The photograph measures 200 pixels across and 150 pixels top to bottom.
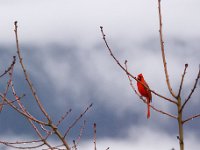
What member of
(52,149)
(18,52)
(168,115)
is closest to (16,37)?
(18,52)

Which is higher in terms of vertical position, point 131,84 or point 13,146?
point 131,84

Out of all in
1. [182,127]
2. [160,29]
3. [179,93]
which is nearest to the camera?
[182,127]

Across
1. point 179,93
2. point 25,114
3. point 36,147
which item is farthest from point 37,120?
point 179,93

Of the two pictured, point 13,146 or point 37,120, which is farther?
point 13,146

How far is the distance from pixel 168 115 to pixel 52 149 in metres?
1.51

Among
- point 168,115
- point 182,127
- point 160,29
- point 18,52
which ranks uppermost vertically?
point 160,29

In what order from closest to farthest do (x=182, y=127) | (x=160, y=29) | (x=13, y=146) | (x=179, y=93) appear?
(x=182, y=127) < (x=179, y=93) < (x=160, y=29) < (x=13, y=146)

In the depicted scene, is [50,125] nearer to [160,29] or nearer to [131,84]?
[131,84]

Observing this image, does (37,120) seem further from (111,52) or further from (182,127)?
(182,127)

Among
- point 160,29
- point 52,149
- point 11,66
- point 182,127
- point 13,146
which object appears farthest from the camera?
point 11,66

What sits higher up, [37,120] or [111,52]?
[111,52]

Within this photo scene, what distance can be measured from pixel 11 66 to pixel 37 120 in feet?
4.36

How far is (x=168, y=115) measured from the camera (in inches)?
157

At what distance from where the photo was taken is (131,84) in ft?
16.6
